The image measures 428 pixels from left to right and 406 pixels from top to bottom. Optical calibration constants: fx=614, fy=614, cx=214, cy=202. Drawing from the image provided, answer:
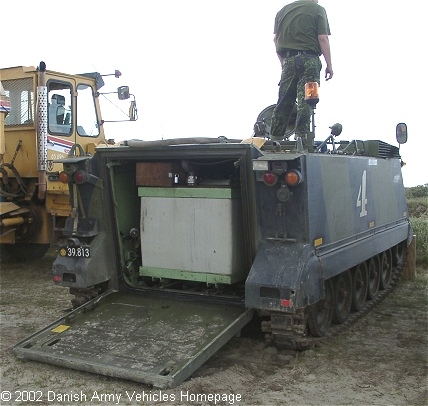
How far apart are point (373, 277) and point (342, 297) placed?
4.19 feet

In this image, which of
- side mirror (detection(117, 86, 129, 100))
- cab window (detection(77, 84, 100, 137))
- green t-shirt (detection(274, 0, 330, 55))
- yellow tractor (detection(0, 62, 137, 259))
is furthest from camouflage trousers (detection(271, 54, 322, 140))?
cab window (detection(77, 84, 100, 137))

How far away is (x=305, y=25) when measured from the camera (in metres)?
6.45

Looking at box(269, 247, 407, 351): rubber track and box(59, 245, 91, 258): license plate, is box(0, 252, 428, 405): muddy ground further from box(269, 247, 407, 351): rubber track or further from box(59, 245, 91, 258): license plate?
box(59, 245, 91, 258): license plate

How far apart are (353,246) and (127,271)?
2181mm

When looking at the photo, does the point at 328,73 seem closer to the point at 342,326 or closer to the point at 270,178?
the point at 270,178

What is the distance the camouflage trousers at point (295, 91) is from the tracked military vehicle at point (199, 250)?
372mm

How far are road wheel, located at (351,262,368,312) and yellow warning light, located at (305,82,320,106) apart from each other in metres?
1.86

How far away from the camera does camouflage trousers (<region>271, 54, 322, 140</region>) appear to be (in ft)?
20.5

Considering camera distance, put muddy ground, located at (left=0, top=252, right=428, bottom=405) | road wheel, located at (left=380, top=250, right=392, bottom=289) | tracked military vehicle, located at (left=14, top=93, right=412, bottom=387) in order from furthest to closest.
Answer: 1. road wheel, located at (left=380, top=250, right=392, bottom=289)
2. tracked military vehicle, located at (left=14, top=93, right=412, bottom=387)
3. muddy ground, located at (left=0, top=252, right=428, bottom=405)

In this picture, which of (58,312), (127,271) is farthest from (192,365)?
Answer: (58,312)

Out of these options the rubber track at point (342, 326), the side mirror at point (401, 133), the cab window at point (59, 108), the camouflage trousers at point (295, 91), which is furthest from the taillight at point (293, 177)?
the cab window at point (59, 108)

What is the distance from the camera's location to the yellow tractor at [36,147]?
884 cm

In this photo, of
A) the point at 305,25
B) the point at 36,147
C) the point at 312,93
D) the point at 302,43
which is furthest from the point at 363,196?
the point at 36,147

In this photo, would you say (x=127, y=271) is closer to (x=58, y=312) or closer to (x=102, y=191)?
(x=102, y=191)
